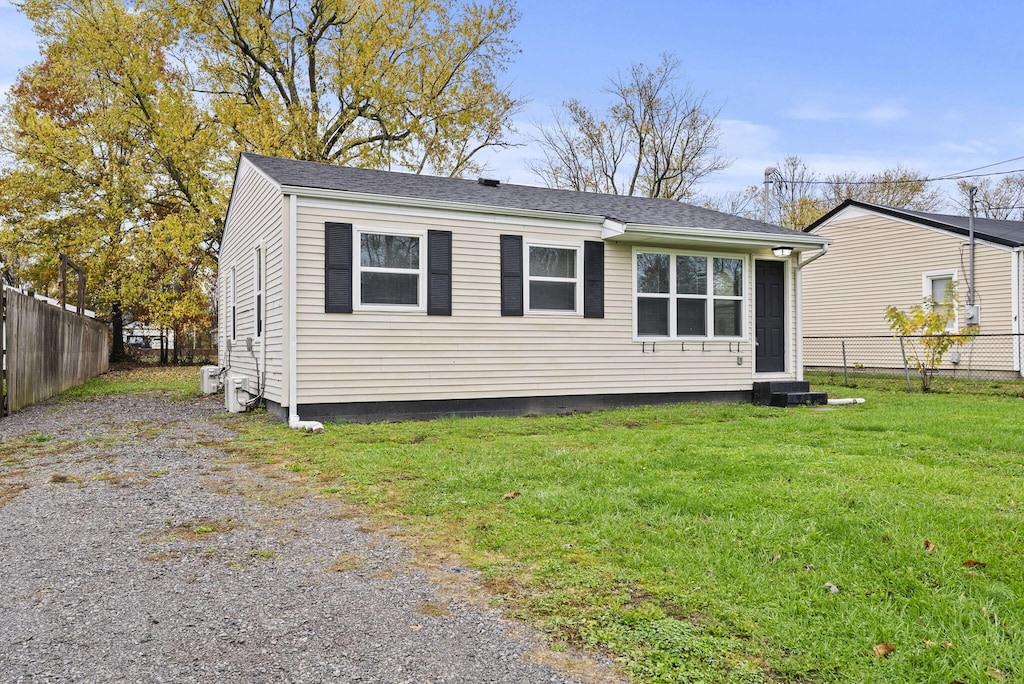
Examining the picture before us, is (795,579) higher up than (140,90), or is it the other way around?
(140,90)

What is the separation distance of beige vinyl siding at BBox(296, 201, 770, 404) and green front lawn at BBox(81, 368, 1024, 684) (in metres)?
1.86

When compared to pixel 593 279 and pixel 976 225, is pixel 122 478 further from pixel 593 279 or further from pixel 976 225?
pixel 976 225

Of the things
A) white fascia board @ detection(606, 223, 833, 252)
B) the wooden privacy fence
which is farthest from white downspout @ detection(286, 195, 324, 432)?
white fascia board @ detection(606, 223, 833, 252)

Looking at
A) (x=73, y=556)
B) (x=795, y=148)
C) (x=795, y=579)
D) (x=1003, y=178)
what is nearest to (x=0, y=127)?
(x=73, y=556)

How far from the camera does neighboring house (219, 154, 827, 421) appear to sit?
8578 mm

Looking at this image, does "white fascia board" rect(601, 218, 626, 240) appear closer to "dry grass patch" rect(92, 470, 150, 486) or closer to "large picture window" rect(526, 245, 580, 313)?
"large picture window" rect(526, 245, 580, 313)

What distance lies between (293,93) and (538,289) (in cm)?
1552

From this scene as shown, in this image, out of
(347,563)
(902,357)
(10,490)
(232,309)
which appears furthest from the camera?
(902,357)

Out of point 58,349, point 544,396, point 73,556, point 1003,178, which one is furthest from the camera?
point 1003,178

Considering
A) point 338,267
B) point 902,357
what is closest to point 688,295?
point 338,267

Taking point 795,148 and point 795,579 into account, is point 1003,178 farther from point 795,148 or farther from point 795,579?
point 795,579

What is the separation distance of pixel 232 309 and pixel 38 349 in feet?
10.8

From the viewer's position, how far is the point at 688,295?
10.8m

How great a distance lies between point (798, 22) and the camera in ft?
63.3
